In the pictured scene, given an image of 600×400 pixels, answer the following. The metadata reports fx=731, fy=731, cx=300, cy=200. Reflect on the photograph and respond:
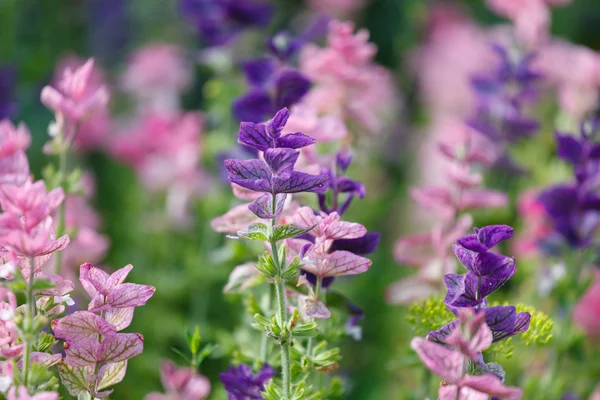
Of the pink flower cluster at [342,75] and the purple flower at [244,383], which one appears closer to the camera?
the purple flower at [244,383]

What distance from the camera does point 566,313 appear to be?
726 millimetres

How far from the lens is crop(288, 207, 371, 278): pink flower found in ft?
1.52

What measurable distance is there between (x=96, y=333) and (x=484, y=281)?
25cm

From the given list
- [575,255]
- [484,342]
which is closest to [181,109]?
[575,255]

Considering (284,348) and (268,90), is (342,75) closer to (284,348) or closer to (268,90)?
(268,90)

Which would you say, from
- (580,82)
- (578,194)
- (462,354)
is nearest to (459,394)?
(462,354)

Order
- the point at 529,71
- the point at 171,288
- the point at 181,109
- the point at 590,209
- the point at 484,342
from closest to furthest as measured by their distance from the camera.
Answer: the point at 484,342, the point at 590,209, the point at 529,71, the point at 171,288, the point at 181,109

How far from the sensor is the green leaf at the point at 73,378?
1.54ft

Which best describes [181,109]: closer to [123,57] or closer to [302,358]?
[123,57]

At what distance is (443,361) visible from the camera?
A: 41cm

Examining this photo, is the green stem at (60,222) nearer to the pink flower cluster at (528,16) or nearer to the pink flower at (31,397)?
the pink flower at (31,397)

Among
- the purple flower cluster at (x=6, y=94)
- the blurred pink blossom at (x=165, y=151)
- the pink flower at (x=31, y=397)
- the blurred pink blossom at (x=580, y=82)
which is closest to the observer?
the pink flower at (x=31, y=397)

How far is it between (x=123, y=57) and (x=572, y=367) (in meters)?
1.06

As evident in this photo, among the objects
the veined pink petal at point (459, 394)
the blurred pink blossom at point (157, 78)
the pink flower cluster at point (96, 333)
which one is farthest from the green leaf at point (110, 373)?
the blurred pink blossom at point (157, 78)
